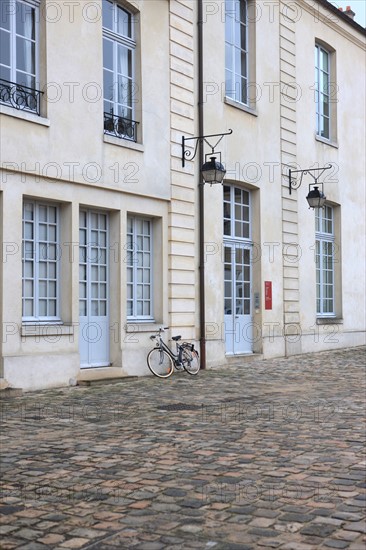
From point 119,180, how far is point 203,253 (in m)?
2.73

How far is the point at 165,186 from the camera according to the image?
14.3m

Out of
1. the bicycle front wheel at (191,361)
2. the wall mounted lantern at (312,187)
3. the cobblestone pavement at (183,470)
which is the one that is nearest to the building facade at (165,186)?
the wall mounted lantern at (312,187)

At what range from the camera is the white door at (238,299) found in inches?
651

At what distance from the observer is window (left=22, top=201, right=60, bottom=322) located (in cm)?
1181

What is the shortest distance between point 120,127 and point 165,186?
54.9 inches

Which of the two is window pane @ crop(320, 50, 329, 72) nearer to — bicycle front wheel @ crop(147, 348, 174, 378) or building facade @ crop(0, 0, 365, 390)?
building facade @ crop(0, 0, 365, 390)

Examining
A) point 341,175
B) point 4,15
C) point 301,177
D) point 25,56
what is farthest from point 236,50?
point 4,15

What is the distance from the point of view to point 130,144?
13469 mm

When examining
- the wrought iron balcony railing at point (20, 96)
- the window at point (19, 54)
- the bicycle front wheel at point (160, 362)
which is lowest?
the bicycle front wheel at point (160, 362)

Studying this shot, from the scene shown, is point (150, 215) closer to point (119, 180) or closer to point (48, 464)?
point (119, 180)

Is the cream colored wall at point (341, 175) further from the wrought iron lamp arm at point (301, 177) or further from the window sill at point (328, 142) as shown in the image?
the wrought iron lamp arm at point (301, 177)

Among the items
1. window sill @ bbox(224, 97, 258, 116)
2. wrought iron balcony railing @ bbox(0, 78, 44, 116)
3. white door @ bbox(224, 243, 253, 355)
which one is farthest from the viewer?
white door @ bbox(224, 243, 253, 355)

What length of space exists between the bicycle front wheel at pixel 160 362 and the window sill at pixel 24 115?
172 inches

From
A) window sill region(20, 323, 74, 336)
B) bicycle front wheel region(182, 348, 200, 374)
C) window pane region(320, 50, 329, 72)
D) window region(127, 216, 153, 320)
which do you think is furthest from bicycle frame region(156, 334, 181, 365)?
window pane region(320, 50, 329, 72)
